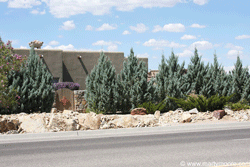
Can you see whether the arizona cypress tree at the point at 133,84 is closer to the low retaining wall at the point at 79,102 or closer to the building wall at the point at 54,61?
the low retaining wall at the point at 79,102

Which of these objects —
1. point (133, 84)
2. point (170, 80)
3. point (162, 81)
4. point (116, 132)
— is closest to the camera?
point (116, 132)

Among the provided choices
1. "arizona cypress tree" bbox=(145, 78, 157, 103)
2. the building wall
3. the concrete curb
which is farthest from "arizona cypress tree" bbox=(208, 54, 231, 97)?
the building wall

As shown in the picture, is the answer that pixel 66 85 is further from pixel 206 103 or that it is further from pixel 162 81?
pixel 206 103

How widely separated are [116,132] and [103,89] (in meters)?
5.92

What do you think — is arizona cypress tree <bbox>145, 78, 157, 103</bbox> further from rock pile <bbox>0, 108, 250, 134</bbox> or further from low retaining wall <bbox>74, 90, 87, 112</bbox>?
low retaining wall <bbox>74, 90, 87, 112</bbox>

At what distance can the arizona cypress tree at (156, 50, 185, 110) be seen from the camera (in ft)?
70.5

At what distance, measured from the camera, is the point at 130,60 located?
69.3ft

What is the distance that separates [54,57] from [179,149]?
24.0m

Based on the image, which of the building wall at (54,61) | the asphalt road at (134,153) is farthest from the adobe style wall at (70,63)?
the asphalt road at (134,153)

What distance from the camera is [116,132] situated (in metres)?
14.5

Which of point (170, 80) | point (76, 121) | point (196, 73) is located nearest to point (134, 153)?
point (76, 121)

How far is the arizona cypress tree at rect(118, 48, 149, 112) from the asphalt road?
916 cm

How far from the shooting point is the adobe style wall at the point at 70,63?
31109 millimetres

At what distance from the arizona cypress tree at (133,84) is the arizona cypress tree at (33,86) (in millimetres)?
4928
